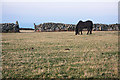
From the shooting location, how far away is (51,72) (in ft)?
8.74

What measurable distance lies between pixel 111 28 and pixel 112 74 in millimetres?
29333

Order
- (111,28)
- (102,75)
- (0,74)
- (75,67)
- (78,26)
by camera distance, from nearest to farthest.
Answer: (102,75), (0,74), (75,67), (78,26), (111,28)

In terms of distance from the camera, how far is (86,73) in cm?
255

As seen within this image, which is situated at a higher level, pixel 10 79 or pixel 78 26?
pixel 78 26

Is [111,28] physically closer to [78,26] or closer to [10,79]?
[78,26]

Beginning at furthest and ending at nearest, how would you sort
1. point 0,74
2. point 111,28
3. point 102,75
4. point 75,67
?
1. point 111,28
2. point 75,67
3. point 0,74
4. point 102,75

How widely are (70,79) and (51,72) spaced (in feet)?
1.73

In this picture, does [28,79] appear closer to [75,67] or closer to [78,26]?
[75,67]

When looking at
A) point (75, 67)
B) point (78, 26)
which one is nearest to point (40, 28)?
point (78, 26)

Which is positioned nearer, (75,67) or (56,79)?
(56,79)

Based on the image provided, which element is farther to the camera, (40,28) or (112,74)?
(40,28)

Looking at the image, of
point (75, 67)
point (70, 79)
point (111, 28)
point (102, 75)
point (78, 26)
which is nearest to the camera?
point (70, 79)

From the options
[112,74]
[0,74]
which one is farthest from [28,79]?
[112,74]

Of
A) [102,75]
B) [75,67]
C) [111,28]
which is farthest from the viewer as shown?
[111,28]
